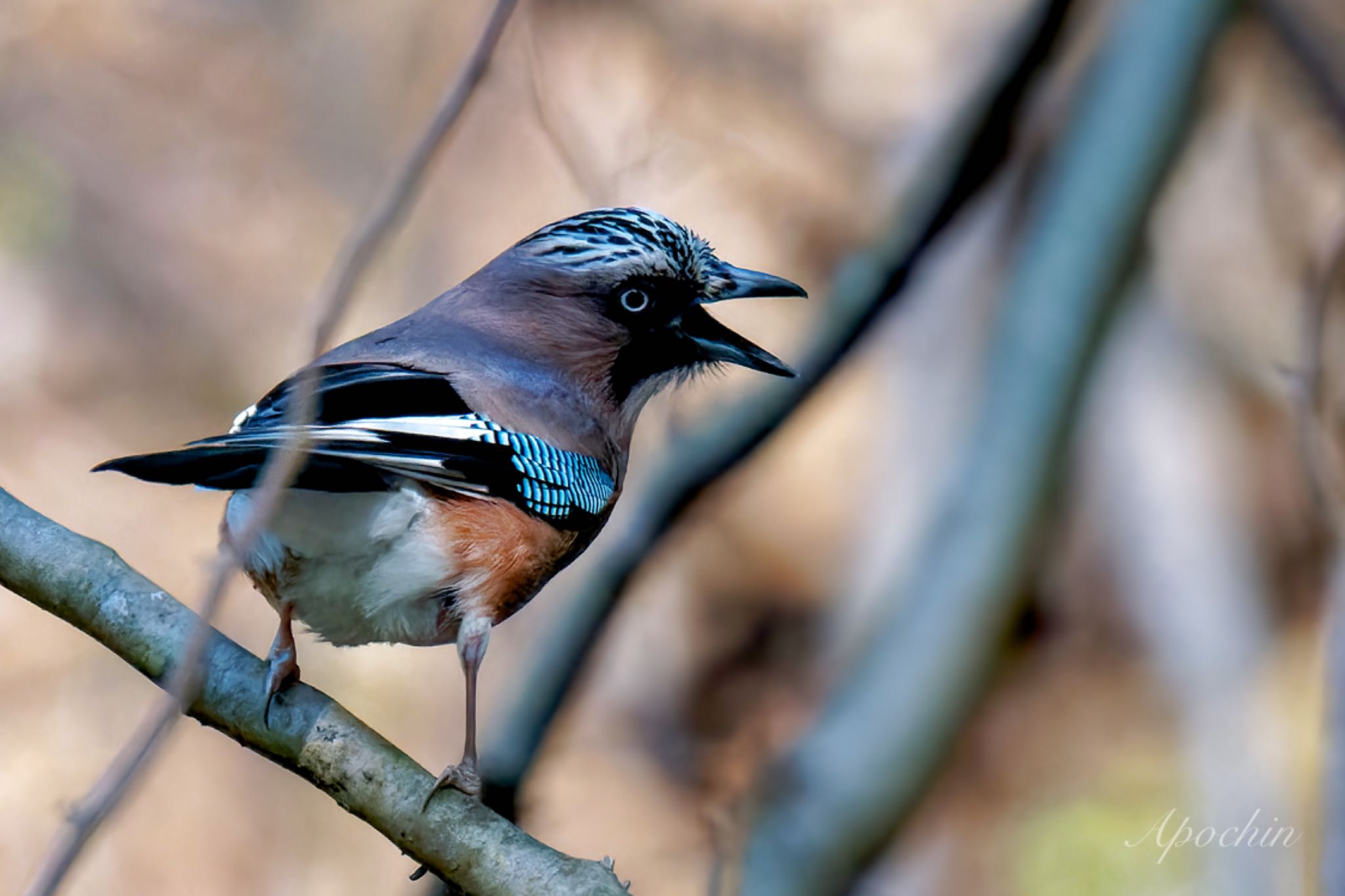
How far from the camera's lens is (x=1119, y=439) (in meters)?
7.16

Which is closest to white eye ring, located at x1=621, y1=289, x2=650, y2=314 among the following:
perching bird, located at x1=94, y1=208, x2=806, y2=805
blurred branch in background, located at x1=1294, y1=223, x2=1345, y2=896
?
perching bird, located at x1=94, y1=208, x2=806, y2=805

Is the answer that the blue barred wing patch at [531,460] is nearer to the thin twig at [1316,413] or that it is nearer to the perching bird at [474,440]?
the perching bird at [474,440]

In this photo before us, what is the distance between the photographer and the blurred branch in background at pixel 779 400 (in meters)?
4.35

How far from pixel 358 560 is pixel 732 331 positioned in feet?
4.27

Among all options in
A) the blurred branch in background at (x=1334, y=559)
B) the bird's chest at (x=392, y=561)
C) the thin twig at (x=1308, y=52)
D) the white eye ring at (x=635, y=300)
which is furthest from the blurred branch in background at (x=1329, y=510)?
the bird's chest at (x=392, y=561)

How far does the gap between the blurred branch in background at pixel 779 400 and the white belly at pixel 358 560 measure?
1.22 m

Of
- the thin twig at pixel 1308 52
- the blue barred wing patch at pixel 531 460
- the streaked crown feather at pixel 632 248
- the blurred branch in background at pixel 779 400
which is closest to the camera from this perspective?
the blue barred wing patch at pixel 531 460

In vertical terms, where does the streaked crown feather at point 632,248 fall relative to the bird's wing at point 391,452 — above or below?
above

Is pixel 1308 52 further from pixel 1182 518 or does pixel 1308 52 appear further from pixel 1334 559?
pixel 1182 518

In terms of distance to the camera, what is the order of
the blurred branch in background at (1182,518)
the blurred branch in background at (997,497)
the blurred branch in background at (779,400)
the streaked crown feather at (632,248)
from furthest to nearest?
the blurred branch in background at (1182,518) < the blurred branch in background at (779,400) < the streaked crown feather at (632,248) < the blurred branch in background at (997,497)

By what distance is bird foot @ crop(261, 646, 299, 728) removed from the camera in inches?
114

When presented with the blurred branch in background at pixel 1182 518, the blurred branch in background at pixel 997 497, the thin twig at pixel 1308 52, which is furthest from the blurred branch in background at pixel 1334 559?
the blurred branch in background at pixel 1182 518

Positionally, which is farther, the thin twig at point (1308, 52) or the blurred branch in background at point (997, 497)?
the thin twig at point (1308, 52)

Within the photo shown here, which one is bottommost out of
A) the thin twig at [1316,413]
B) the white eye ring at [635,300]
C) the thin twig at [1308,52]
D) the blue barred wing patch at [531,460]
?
the blue barred wing patch at [531,460]
